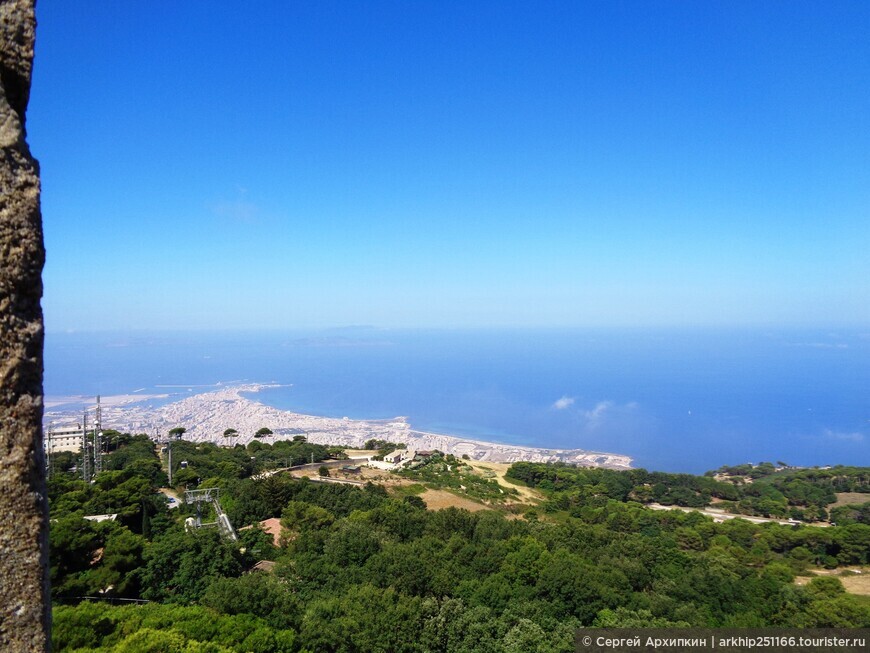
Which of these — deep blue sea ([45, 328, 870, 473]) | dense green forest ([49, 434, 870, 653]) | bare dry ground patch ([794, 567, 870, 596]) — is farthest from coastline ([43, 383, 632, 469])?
bare dry ground patch ([794, 567, 870, 596])

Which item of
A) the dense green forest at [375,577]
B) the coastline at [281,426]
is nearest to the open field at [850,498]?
the dense green forest at [375,577]

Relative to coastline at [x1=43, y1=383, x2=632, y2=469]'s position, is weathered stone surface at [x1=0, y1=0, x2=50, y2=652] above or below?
above

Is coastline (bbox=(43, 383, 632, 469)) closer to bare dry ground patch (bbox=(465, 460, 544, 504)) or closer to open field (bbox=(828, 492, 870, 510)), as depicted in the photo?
bare dry ground patch (bbox=(465, 460, 544, 504))

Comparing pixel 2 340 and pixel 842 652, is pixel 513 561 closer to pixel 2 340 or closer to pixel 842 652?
pixel 842 652

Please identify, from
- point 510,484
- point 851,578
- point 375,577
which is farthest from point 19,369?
point 510,484

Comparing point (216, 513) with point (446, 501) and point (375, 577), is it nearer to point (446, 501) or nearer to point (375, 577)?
point (375, 577)

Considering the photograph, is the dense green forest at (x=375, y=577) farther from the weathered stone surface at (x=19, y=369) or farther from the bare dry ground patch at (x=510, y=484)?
the bare dry ground patch at (x=510, y=484)
